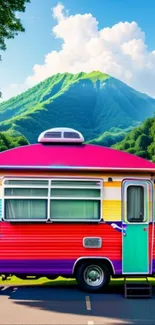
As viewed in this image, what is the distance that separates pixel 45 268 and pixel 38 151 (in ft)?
8.31

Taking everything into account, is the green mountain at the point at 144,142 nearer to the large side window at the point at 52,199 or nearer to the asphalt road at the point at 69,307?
the large side window at the point at 52,199

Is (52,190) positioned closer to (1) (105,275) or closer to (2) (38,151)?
(2) (38,151)

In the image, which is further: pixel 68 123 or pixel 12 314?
pixel 68 123

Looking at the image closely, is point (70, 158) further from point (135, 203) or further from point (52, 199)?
point (135, 203)

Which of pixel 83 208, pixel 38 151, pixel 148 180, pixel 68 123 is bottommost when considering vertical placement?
pixel 83 208

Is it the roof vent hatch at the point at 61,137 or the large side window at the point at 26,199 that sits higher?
the roof vent hatch at the point at 61,137

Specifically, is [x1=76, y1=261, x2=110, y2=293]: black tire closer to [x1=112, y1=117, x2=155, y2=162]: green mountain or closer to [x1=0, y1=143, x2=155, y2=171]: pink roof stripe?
[x1=0, y1=143, x2=155, y2=171]: pink roof stripe

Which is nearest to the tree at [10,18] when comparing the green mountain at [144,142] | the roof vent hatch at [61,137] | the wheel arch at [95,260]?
the roof vent hatch at [61,137]

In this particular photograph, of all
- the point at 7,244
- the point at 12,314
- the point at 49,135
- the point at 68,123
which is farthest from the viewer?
the point at 68,123

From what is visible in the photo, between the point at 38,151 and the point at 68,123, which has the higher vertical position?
the point at 68,123

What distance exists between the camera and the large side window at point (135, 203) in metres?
9.75

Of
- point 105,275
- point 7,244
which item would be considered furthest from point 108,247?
point 7,244

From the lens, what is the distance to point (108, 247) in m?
9.63

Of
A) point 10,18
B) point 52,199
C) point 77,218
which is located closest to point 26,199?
point 52,199
